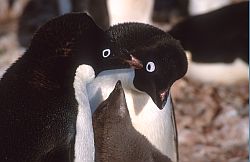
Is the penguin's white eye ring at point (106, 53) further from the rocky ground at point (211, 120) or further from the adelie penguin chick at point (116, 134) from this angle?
the rocky ground at point (211, 120)

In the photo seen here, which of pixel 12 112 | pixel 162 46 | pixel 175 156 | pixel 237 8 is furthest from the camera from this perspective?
pixel 237 8

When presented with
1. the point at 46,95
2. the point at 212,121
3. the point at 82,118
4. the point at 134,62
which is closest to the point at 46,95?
the point at 46,95

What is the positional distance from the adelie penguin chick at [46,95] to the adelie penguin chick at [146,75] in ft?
0.42

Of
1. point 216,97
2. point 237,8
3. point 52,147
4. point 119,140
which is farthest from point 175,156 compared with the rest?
point 237,8

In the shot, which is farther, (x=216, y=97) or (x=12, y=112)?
(x=216, y=97)

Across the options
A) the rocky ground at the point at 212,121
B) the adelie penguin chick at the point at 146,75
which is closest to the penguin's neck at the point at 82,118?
the adelie penguin chick at the point at 146,75

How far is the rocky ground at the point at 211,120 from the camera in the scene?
3221 mm

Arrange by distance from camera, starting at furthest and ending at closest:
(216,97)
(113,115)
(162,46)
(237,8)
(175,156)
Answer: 1. (237,8)
2. (216,97)
3. (175,156)
4. (113,115)
5. (162,46)

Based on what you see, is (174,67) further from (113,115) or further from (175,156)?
(175,156)

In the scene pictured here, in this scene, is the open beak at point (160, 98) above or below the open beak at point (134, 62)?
below

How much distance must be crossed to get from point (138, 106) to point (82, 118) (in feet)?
1.19

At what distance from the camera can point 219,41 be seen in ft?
12.6

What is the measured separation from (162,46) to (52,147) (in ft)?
1.32

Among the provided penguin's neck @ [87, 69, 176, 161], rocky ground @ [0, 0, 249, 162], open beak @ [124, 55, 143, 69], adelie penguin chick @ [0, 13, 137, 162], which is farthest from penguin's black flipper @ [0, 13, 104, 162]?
rocky ground @ [0, 0, 249, 162]
